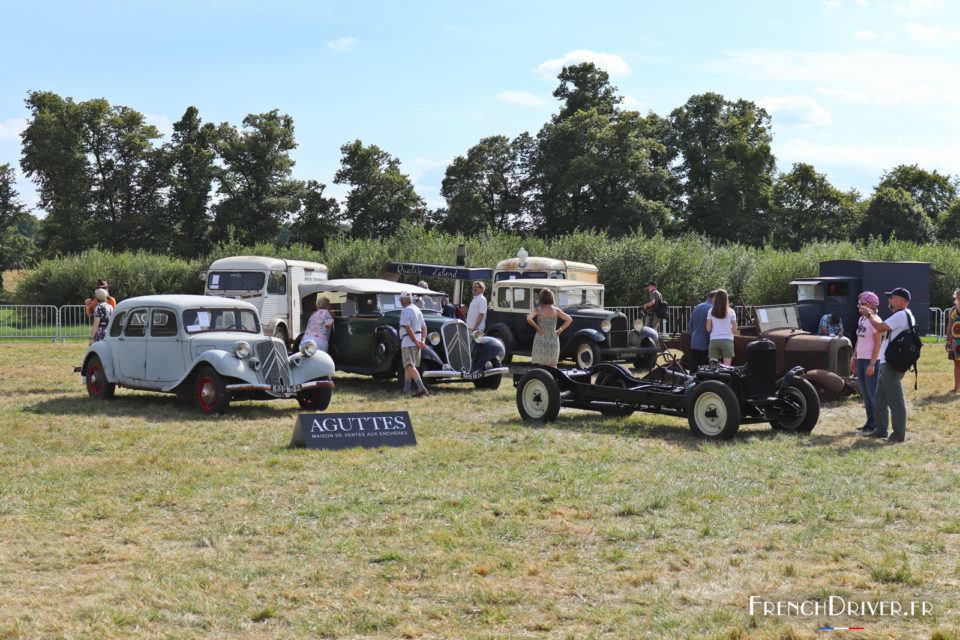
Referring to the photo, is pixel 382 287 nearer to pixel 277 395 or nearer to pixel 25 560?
pixel 277 395

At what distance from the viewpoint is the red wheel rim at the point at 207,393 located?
35.8 feet

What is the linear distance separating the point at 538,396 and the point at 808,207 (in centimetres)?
5351

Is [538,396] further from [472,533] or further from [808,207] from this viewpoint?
[808,207]

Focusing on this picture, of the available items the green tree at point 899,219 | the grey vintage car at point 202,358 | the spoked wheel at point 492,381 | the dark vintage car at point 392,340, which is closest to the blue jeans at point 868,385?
the dark vintage car at point 392,340

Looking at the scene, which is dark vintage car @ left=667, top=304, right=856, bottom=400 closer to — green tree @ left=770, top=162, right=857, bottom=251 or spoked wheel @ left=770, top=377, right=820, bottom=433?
spoked wheel @ left=770, top=377, right=820, bottom=433

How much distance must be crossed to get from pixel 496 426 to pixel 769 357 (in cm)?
322

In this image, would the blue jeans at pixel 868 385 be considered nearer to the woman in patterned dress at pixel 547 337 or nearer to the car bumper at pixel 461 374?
the woman in patterned dress at pixel 547 337

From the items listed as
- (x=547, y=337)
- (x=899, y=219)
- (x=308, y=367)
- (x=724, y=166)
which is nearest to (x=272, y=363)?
(x=308, y=367)

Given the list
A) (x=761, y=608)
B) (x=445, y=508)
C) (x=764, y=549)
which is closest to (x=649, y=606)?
(x=761, y=608)

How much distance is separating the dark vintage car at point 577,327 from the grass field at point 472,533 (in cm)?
686

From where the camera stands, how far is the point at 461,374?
13.6 metres

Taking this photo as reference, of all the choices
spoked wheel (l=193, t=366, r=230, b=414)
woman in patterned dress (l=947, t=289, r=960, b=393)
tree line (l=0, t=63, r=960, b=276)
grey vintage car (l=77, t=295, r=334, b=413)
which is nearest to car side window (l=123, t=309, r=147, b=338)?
grey vintage car (l=77, t=295, r=334, b=413)

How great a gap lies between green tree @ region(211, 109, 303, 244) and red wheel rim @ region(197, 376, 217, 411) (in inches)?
1594

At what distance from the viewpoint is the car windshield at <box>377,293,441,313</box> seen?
1476 centimetres
